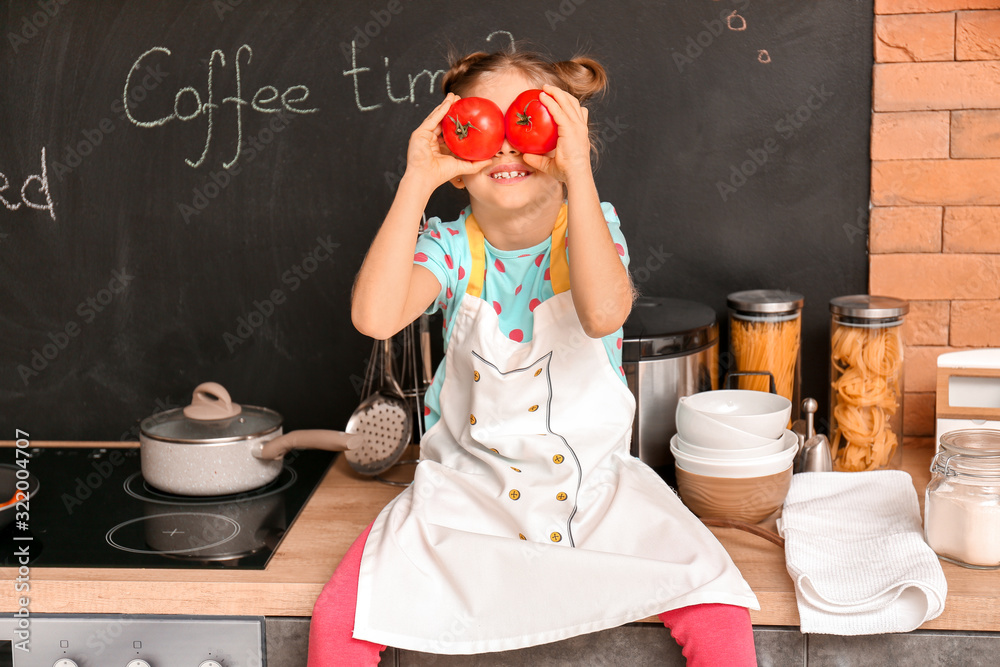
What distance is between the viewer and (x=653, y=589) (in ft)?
3.00

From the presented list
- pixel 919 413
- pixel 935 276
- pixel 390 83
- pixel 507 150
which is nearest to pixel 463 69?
pixel 507 150

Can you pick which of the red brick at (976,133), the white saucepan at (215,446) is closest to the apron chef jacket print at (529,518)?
the white saucepan at (215,446)

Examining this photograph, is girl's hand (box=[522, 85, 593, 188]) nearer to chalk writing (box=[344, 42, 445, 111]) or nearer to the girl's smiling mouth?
the girl's smiling mouth

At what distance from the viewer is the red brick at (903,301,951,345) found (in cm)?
140

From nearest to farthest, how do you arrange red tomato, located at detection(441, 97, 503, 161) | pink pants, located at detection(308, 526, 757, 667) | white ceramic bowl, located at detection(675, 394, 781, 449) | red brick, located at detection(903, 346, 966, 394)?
pink pants, located at detection(308, 526, 757, 667) < red tomato, located at detection(441, 97, 503, 161) < white ceramic bowl, located at detection(675, 394, 781, 449) < red brick, located at detection(903, 346, 966, 394)


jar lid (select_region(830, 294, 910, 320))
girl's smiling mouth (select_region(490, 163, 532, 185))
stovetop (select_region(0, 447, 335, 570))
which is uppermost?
girl's smiling mouth (select_region(490, 163, 532, 185))

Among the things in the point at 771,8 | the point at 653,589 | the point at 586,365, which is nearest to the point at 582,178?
the point at 586,365

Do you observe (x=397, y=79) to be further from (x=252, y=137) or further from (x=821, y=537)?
(x=821, y=537)

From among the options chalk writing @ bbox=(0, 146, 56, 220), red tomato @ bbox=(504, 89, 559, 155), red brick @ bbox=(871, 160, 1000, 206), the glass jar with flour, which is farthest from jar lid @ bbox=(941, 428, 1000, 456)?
chalk writing @ bbox=(0, 146, 56, 220)

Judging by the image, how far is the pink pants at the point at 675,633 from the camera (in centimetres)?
89

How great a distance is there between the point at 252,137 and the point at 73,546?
70cm

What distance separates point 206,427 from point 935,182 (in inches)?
46.4

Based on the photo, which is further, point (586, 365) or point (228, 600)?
point (586, 365)

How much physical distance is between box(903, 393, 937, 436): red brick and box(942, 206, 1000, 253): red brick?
25 cm
